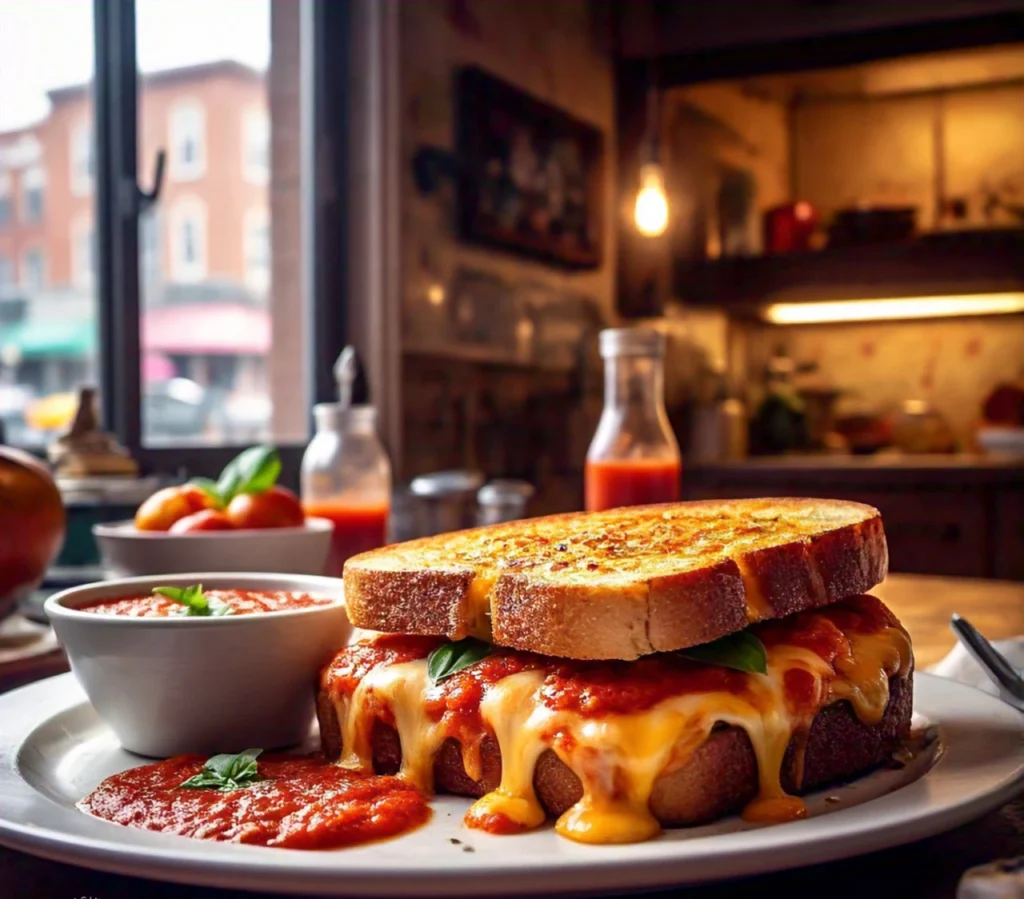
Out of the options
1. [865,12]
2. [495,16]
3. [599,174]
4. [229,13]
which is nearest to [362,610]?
[229,13]

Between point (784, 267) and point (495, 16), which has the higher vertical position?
point (495, 16)

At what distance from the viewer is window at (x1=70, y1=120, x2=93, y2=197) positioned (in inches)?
123

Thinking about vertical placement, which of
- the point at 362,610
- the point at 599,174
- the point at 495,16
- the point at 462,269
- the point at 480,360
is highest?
the point at 495,16

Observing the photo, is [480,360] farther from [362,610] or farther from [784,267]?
[362,610]

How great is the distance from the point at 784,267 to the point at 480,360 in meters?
1.87

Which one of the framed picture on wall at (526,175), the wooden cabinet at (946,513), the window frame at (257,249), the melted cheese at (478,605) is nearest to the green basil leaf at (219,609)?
the melted cheese at (478,605)

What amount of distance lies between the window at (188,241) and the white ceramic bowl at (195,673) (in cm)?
245

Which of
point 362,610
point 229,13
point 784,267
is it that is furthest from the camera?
point 784,267

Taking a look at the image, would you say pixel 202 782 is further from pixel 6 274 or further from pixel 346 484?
pixel 6 274

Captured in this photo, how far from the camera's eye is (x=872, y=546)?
43.3 inches

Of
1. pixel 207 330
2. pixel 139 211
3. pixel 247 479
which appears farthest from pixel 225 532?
pixel 207 330

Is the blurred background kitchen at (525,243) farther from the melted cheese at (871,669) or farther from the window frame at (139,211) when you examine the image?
the melted cheese at (871,669)

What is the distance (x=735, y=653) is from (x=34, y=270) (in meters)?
2.69

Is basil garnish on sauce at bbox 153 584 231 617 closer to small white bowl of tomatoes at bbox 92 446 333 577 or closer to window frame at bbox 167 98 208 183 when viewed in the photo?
small white bowl of tomatoes at bbox 92 446 333 577
